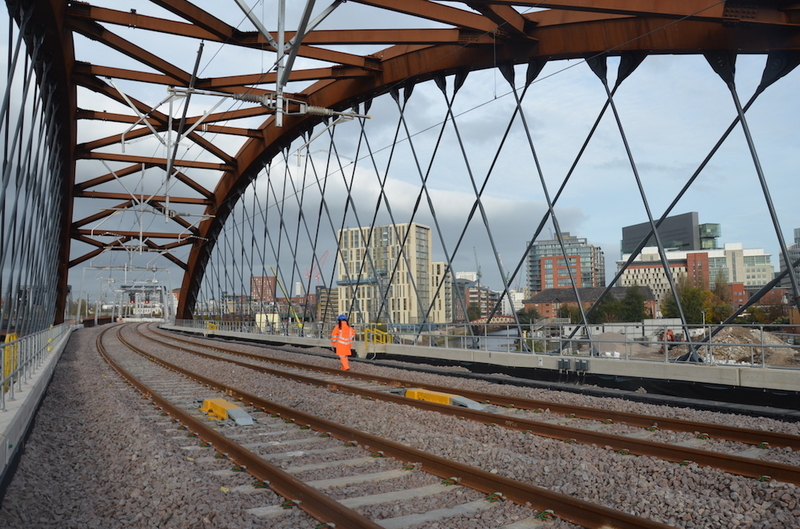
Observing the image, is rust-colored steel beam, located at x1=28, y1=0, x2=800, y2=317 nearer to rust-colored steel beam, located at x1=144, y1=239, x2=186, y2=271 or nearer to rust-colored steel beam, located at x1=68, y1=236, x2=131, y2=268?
rust-colored steel beam, located at x1=68, y1=236, x2=131, y2=268

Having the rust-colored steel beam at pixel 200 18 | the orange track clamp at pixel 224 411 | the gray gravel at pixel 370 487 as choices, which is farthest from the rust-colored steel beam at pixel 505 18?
the orange track clamp at pixel 224 411

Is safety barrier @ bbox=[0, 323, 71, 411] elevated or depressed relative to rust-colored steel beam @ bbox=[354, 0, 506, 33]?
depressed

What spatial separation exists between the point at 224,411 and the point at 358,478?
13.8 ft

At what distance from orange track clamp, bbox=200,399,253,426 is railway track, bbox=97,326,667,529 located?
0.19 m

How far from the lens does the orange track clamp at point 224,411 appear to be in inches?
353

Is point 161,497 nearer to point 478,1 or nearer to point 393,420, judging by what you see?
point 393,420

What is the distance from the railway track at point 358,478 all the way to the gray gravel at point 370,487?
0.44 feet

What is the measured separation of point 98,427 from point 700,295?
1293 inches

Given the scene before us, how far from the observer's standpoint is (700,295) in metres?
34.2

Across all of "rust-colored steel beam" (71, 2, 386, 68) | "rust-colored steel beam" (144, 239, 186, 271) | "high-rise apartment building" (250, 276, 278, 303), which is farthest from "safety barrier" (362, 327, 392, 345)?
"rust-colored steel beam" (144, 239, 186, 271)

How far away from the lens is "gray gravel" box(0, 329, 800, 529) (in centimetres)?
490

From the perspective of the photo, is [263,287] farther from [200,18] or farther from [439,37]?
[439,37]

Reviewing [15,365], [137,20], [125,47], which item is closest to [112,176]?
[125,47]

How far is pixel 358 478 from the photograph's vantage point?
5.98m
